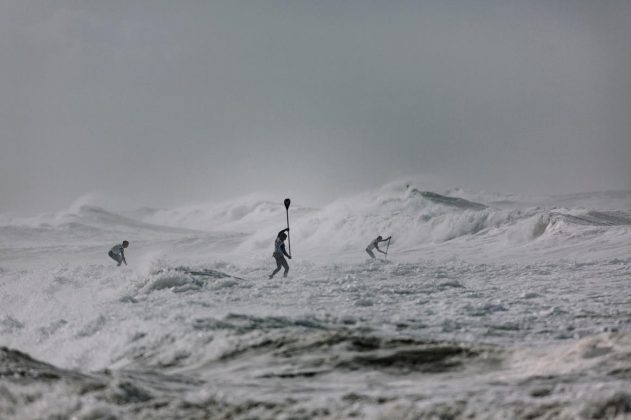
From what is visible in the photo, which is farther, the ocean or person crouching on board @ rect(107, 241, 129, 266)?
person crouching on board @ rect(107, 241, 129, 266)

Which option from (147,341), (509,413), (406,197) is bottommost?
(509,413)

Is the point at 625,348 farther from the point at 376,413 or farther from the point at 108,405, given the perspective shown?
the point at 108,405

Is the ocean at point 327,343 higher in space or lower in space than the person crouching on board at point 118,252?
lower

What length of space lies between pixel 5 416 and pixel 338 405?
124 inches

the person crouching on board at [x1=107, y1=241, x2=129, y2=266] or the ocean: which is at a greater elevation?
the person crouching on board at [x1=107, y1=241, x2=129, y2=266]

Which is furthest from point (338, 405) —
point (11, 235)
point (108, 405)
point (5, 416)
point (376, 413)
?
point (11, 235)

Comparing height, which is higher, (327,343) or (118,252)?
(118,252)

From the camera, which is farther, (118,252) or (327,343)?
(118,252)

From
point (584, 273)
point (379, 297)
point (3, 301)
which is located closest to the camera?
point (379, 297)

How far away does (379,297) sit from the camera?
1523 cm

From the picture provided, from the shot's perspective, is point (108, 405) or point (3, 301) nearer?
point (108, 405)

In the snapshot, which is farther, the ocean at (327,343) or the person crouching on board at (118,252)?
the person crouching on board at (118,252)

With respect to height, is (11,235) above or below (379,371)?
above

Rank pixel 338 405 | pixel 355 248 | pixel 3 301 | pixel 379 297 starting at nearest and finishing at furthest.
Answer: pixel 338 405 → pixel 379 297 → pixel 3 301 → pixel 355 248
